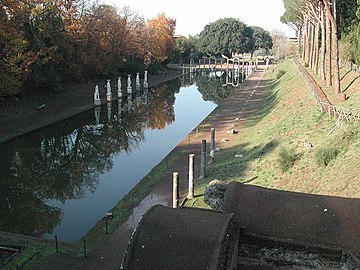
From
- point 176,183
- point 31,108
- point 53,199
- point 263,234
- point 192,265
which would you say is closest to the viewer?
point 192,265

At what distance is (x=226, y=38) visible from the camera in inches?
3740

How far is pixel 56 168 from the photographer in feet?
73.3

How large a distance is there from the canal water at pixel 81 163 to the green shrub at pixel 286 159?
710 centimetres

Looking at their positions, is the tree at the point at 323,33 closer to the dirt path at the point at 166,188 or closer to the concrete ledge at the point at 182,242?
the dirt path at the point at 166,188

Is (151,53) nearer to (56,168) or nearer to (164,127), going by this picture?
(164,127)

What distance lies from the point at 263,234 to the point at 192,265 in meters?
1.75

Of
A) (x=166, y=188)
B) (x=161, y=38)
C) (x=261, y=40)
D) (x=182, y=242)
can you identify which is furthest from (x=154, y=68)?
(x=182, y=242)

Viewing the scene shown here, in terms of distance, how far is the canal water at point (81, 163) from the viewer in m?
16.0

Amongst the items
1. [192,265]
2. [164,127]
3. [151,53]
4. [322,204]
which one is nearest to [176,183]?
[322,204]

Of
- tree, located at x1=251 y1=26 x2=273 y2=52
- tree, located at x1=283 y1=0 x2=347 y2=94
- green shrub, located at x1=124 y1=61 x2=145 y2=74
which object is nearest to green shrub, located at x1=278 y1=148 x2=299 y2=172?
tree, located at x1=283 y1=0 x2=347 y2=94

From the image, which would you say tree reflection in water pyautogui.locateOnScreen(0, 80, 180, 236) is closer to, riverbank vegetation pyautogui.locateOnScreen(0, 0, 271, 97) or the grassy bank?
riverbank vegetation pyautogui.locateOnScreen(0, 0, 271, 97)

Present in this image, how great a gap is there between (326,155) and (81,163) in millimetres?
14284

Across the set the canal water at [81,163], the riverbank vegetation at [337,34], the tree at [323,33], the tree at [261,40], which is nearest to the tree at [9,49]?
the canal water at [81,163]

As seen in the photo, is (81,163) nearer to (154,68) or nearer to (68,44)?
(68,44)
